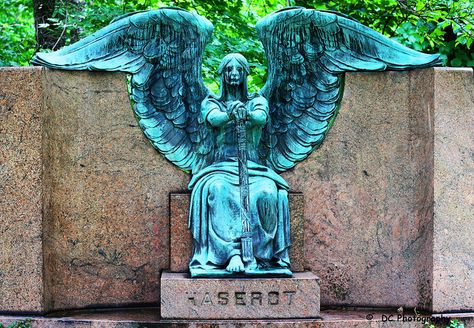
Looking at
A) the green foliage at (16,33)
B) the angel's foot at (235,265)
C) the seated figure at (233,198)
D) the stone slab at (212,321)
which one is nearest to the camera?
the stone slab at (212,321)

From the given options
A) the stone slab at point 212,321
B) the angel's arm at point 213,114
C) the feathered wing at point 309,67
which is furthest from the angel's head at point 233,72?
the stone slab at point 212,321

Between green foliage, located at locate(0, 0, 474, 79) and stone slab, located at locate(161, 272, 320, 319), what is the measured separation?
14.5 feet

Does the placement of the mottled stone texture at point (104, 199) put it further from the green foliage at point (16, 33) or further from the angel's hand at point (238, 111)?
the green foliage at point (16, 33)

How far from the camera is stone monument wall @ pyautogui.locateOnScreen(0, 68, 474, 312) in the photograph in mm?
7406

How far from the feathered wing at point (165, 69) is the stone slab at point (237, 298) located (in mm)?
1199

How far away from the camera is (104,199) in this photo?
309 inches

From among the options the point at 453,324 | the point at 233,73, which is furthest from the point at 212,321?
the point at 233,73

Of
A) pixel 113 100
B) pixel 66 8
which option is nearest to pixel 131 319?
pixel 113 100

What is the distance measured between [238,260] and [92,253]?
1359 millimetres

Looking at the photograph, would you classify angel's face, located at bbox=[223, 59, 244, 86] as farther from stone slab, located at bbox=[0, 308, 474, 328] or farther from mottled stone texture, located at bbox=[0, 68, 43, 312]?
stone slab, located at bbox=[0, 308, 474, 328]

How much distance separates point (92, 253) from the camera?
786 cm

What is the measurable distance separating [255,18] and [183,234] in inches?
220

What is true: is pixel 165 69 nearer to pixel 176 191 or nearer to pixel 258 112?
pixel 258 112

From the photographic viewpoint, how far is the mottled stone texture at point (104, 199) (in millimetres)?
7777
